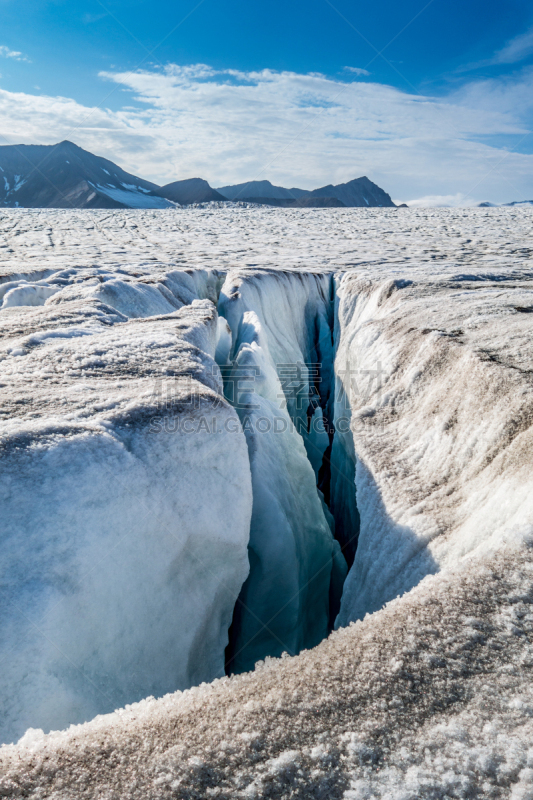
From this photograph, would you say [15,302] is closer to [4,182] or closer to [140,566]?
[140,566]

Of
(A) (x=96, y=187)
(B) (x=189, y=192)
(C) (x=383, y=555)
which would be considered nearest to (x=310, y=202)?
(B) (x=189, y=192)

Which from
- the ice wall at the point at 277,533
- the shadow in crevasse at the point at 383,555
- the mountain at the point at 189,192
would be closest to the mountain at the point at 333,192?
the mountain at the point at 189,192

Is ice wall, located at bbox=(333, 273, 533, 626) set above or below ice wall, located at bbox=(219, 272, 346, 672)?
above

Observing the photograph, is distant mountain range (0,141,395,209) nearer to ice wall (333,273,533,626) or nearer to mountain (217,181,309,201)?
mountain (217,181,309,201)

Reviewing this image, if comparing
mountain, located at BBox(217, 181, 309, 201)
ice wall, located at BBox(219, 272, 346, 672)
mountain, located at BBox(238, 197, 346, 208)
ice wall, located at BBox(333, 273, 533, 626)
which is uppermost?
mountain, located at BBox(217, 181, 309, 201)

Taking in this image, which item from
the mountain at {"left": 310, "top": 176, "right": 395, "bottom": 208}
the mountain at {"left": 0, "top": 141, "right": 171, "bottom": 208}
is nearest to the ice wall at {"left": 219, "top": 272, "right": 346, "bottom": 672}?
the mountain at {"left": 0, "top": 141, "right": 171, "bottom": 208}

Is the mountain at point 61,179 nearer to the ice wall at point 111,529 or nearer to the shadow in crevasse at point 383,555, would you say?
the ice wall at point 111,529

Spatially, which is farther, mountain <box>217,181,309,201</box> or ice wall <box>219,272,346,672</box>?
mountain <box>217,181,309,201</box>
